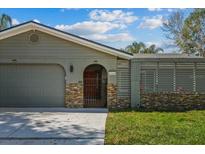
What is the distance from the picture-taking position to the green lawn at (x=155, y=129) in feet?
26.6

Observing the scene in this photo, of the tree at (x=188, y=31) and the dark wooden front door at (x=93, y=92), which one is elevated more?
the tree at (x=188, y=31)

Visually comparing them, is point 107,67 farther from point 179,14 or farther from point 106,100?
point 179,14

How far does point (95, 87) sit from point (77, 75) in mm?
1284

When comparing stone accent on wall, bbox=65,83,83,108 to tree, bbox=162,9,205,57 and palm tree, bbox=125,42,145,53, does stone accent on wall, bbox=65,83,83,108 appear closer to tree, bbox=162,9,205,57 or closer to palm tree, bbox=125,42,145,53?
tree, bbox=162,9,205,57

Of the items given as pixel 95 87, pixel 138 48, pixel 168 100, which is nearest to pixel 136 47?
pixel 138 48

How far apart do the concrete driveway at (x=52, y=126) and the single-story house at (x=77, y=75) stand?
0.99 metres

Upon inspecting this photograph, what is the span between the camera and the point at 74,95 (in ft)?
48.3

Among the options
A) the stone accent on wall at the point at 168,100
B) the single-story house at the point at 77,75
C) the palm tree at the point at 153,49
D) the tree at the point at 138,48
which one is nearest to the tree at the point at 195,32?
the palm tree at the point at 153,49

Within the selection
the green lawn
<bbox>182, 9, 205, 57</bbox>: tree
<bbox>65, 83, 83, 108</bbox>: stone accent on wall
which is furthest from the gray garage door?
<bbox>182, 9, 205, 57</bbox>: tree

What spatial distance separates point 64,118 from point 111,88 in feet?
11.9

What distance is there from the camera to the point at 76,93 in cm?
1472

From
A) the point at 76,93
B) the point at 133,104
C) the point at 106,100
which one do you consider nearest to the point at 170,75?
the point at 133,104

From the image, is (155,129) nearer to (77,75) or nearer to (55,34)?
(77,75)

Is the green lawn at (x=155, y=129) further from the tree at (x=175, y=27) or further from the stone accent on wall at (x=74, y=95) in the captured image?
the tree at (x=175, y=27)
